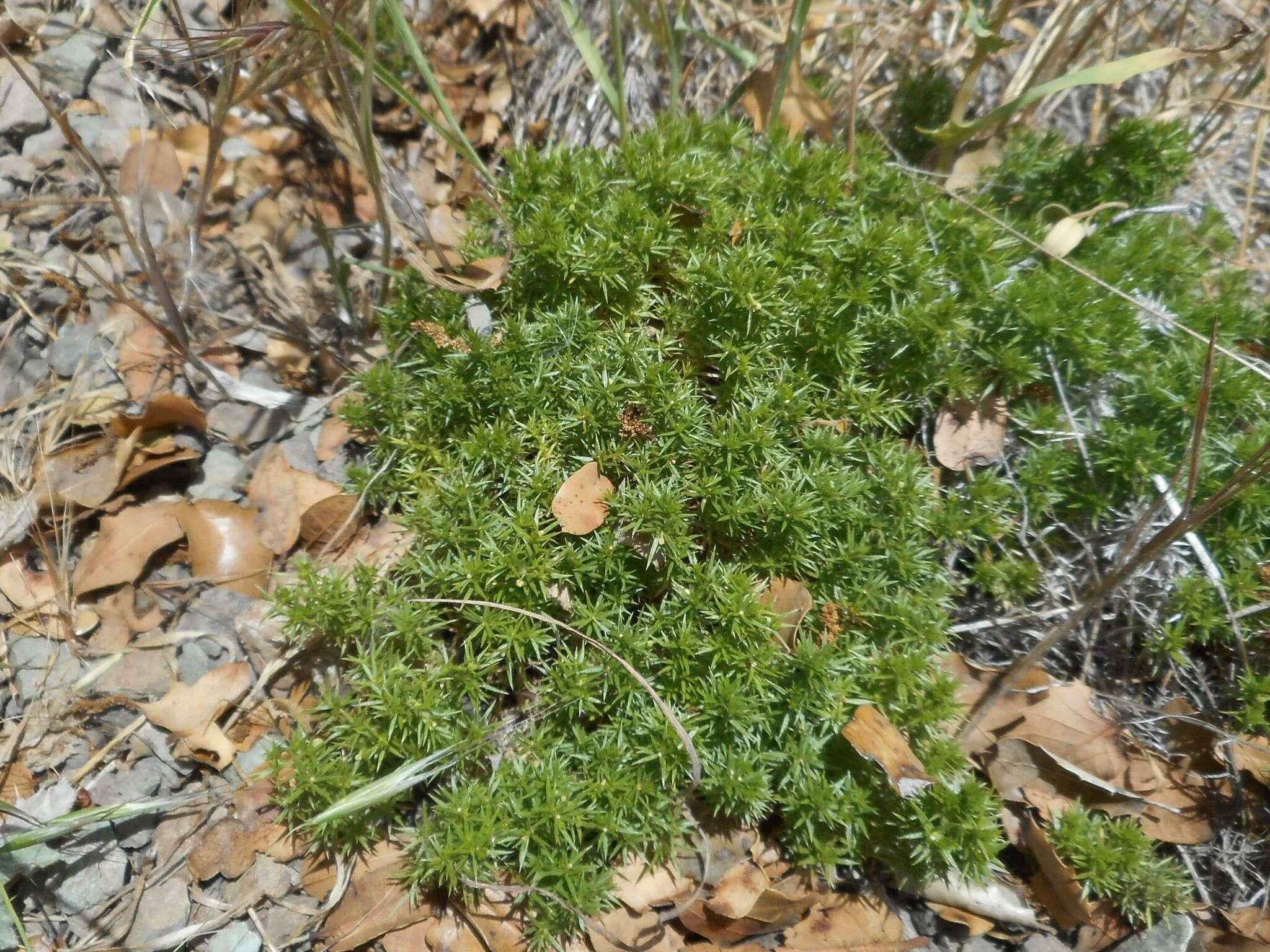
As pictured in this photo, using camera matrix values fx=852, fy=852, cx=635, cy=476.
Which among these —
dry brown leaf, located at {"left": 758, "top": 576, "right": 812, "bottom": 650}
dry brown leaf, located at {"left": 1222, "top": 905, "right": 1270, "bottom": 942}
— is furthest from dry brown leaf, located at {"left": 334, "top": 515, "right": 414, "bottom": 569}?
dry brown leaf, located at {"left": 1222, "top": 905, "right": 1270, "bottom": 942}

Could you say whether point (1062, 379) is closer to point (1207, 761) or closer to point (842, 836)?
point (1207, 761)

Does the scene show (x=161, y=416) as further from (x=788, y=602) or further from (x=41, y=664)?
(x=788, y=602)

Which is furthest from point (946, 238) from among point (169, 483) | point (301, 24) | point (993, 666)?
point (169, 483)

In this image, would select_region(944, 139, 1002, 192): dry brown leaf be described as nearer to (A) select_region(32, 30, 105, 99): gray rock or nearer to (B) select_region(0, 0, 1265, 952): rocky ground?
(B) select_region(0, 0, 1265, 952): rocky ground

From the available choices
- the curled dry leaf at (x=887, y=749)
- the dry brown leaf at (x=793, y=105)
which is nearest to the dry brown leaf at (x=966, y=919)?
the curled dry leaf at (x=887, y=749)

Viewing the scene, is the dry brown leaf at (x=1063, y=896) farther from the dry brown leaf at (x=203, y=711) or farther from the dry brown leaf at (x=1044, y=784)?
the dry brown leaf at (x=203, y=711)

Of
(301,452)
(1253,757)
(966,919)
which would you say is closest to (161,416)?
(301,452)
